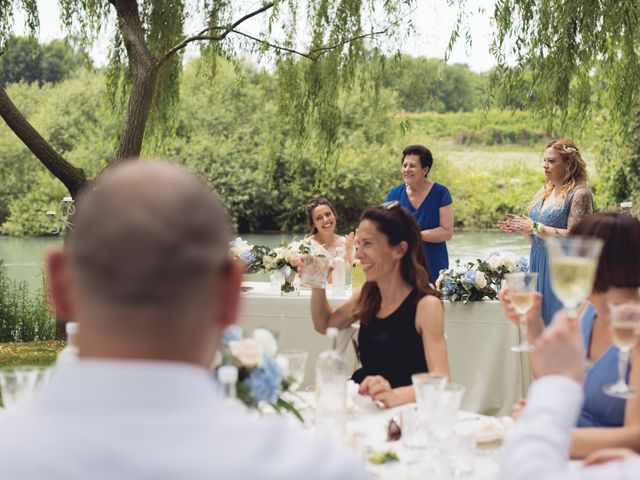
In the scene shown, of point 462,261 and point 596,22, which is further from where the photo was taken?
point 596,22

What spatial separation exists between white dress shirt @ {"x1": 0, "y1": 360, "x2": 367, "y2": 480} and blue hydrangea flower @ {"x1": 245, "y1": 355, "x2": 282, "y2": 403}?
3.58ft

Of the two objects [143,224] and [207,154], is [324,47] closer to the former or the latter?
[143,224]

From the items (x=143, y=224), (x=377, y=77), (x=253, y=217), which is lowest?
(x=253, y=217)

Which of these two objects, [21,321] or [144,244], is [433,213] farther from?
[21,321]

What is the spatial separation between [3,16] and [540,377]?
738 centimetres

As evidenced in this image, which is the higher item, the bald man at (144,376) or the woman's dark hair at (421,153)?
the woman's dark hair at (421,153)

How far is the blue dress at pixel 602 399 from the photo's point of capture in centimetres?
236

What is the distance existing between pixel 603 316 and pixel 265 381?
3.51 ft

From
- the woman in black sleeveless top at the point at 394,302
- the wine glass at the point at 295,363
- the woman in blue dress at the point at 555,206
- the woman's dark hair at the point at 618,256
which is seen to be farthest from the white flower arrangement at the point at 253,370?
the woman in blue dress at the point at 555,206

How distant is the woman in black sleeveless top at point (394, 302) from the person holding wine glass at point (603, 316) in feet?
2.20

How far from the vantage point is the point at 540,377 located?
4.92 feet

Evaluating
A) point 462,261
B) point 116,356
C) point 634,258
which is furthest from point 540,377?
point 462,261

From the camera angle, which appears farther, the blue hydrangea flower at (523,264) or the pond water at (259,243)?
the pond water at (259,243)

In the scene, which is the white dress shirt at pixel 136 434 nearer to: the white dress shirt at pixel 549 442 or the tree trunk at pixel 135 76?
the white dress shirt at pixel 549 442
